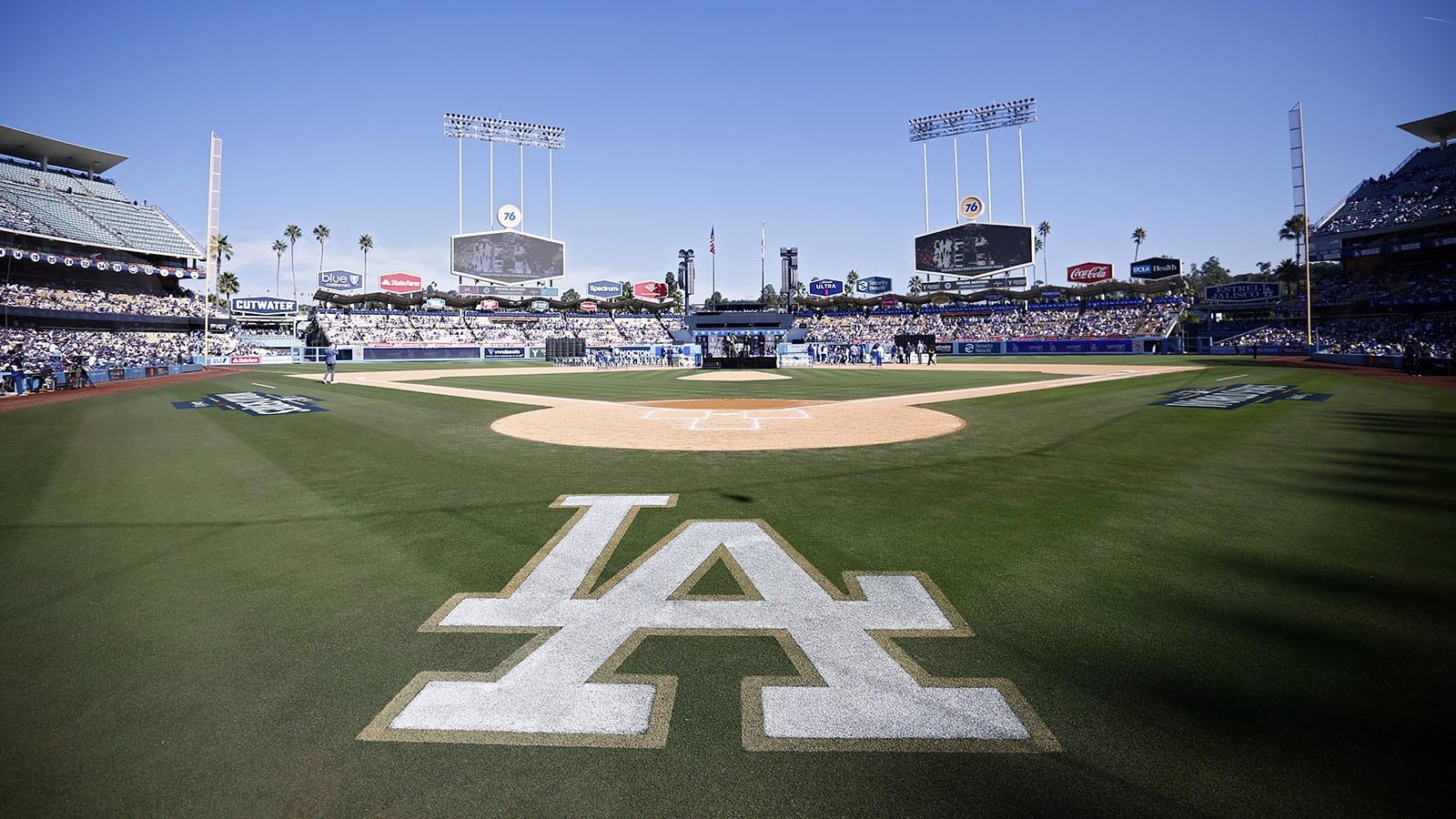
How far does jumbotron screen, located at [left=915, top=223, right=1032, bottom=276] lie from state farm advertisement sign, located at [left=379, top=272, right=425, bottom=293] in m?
63.7

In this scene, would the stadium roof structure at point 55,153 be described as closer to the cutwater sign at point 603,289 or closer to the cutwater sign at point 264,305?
the cutwater sign at point 264,305

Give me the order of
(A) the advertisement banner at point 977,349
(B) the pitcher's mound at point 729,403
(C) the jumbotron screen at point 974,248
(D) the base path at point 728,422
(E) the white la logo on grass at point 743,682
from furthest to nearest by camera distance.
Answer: (A) the advertisement banner at point 977,349 < (C) the jumbotron screen at point 974,248 < (B) the pitcher's mound at point 729,403 < (D) the base path at point 728,422 < (E) the white la logo on grass at point 743,682

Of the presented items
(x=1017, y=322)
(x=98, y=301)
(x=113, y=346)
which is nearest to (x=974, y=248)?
(x=1017, y=322)

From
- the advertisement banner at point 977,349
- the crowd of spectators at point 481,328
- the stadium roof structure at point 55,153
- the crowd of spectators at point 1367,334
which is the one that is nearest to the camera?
the crowd of spectators at point 1367,334

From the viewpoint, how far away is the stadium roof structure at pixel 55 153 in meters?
64.9

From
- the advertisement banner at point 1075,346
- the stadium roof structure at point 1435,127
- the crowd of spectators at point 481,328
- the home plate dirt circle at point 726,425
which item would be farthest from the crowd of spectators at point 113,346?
the stadium roof structure at point 1435,127

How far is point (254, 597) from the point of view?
16.1 feet

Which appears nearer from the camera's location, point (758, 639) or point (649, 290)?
point (758, 639)

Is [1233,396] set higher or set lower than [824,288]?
lower

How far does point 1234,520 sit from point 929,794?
600cm

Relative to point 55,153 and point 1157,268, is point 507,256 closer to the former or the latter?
point 55,153

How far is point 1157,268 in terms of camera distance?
83312 mm

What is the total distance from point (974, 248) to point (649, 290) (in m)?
45.5

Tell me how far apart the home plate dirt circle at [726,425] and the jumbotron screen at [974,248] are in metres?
59.8
